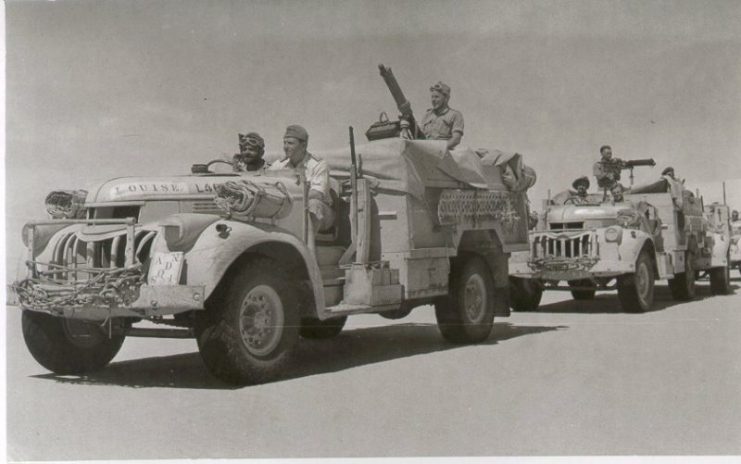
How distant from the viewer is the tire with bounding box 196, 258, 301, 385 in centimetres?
729

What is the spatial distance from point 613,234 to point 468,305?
474 cm

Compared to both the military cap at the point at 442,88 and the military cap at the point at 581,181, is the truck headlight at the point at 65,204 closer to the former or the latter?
the military cap at the point at 442,88

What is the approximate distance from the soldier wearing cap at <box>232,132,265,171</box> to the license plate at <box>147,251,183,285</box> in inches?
77.6

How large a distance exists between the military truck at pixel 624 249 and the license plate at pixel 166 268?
7751 mm

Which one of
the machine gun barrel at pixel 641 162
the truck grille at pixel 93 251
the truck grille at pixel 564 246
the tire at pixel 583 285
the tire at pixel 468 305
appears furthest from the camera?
the machine gun barrel at pixel 641 162

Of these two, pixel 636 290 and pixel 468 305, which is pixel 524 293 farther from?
pixel 468 305

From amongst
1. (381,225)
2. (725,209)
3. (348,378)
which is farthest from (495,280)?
(725,209)

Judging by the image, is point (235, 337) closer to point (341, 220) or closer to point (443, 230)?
point (341, 220)

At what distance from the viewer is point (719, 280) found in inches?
758

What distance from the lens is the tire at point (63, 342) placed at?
817cm

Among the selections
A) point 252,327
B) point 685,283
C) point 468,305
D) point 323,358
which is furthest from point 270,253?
point 685,283

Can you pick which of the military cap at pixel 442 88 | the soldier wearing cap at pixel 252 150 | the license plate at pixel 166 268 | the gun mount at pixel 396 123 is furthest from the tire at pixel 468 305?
the license plate at pixel 166 268

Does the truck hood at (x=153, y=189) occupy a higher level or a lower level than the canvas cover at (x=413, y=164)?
lower

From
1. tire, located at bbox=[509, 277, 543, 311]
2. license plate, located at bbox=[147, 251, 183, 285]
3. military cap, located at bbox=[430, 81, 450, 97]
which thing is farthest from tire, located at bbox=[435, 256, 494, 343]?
tire, located at bbox=[509, 277, 543, 311]
